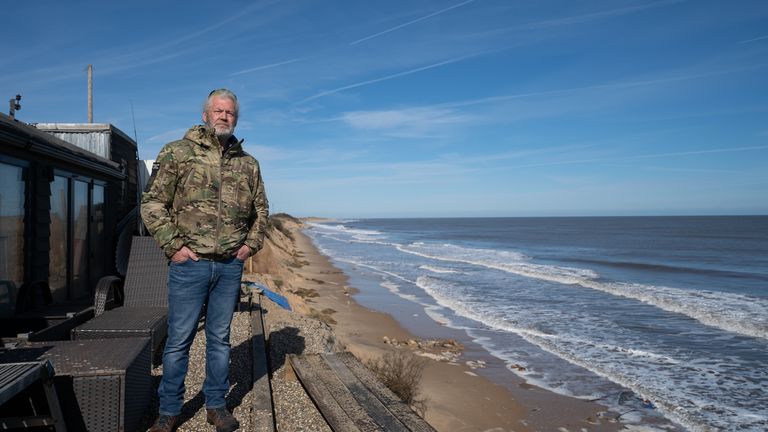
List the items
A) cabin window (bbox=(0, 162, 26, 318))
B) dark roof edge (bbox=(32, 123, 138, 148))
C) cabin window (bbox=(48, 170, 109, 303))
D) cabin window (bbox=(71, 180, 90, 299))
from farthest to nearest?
dark roof edge (bbox=(32, 123, 138, 148))
cabin window (bbox=(71, 180, 90, 299))
cabin window (bbox=(48, 170, 109, 303))
cabin window (bbox=(0, 162, 26, 318))

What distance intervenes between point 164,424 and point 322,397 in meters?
1.13

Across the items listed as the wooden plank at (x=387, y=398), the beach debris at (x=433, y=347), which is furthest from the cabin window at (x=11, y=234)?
the beach debris at (x=433, y=347)

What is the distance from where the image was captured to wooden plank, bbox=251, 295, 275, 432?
349cm

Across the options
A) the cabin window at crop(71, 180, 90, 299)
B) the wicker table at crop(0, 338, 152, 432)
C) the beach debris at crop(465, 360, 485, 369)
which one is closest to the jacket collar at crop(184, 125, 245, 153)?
the wicker table at crop(0, 338, 152, 432)

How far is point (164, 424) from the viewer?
3.31 metres

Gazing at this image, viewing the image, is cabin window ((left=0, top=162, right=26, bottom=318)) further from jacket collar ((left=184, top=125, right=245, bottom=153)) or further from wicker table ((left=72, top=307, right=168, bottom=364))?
jacket collar ((left=184, top=125, right=245, bottom=153))

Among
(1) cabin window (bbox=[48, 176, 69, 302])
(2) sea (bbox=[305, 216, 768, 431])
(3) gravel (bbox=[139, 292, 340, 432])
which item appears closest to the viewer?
(3) gravel (bbox=[139, 292, 340, 432])

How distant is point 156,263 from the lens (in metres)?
5.60

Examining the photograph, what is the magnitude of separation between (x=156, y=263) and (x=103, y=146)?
3.79 m

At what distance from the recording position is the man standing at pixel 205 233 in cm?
324

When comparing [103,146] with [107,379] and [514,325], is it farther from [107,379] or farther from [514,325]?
[514,325]

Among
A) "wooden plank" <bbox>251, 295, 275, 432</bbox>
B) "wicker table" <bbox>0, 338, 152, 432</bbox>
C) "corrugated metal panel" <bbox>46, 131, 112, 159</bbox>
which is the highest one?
"corrugated metal panel" <bbox>46, 131, 112, 159</bbox>

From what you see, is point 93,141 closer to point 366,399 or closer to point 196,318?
point 196,318

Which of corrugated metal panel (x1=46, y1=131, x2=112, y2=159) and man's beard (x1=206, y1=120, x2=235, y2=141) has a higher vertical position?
corrugated metal panel (x1=46, y1=131, x2=112, y2=159)
